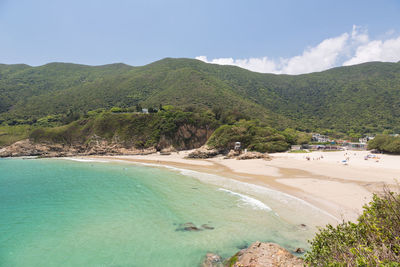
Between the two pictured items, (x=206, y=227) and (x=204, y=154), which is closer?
(x=206, y=227)

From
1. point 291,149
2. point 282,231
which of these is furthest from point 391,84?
point 282,231

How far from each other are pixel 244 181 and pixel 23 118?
336 feet

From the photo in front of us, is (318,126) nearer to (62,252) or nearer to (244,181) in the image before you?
(244,181)

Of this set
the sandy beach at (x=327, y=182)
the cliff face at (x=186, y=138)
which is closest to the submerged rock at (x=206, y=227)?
the sandy beach at (x=327, y=182)

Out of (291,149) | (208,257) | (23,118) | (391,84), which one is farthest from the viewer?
(391,84)

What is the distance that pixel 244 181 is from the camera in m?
26.9

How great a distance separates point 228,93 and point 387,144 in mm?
76752

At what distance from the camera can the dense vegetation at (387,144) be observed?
45266 mm

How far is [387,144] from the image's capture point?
47.6 metres

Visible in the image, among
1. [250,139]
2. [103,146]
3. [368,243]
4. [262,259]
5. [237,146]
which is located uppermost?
[250,139]

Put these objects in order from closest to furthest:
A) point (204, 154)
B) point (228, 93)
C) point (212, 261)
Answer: point (212, 261) → point (204, 154) → point (228, 93)

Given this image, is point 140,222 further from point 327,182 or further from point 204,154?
point 204,154

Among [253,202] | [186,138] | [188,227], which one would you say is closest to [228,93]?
[186,138]

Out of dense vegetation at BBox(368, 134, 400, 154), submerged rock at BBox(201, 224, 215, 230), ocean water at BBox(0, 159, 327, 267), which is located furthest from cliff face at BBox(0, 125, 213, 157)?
submerged rock at BBox(201, 224, 215, 230)
